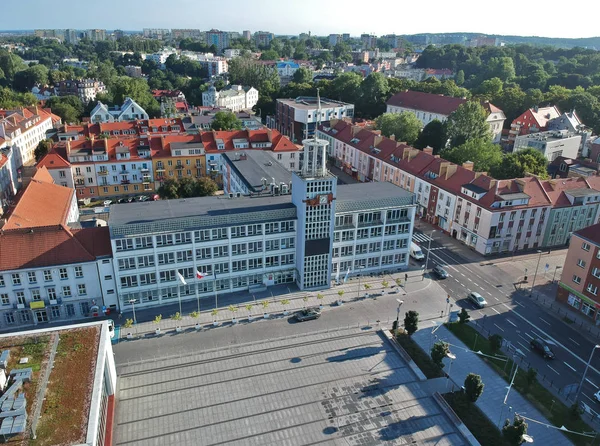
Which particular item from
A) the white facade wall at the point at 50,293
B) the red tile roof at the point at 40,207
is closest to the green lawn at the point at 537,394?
the white facade wall at the point at 50,293

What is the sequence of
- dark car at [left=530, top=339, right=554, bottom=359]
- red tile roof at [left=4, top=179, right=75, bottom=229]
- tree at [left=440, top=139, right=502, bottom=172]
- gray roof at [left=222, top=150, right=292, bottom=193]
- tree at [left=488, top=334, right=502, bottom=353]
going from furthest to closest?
tree at [left=440, top=139, right=502, bottom=172] < gray roof at [left=222, top=150, right=292, bottom=193] < red tile roof at [left=4, top=179, right=75, bottom=229] < dark car at [left=530, top=339, right=554, bottom=359] < tree at [left=488, top=334, right=502, bottom=353]

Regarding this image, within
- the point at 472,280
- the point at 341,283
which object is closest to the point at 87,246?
the point at 341,283

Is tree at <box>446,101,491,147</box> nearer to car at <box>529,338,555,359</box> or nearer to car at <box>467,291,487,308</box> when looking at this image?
car at <box>467,291,487,308</box>

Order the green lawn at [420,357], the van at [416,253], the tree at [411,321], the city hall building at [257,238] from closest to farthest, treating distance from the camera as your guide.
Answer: the green lawn at [420,357], the tree at [411,321], the city hall building at [257,238], the van at [416,253]

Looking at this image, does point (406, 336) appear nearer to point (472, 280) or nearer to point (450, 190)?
point (472, 280)

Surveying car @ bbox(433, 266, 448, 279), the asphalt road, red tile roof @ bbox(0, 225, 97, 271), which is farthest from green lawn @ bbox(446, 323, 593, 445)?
red tile roof @ bbox(0, 225, 97, 271)

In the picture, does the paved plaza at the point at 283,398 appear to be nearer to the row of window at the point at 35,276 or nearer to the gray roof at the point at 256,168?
the row of window at the point at 35,276
